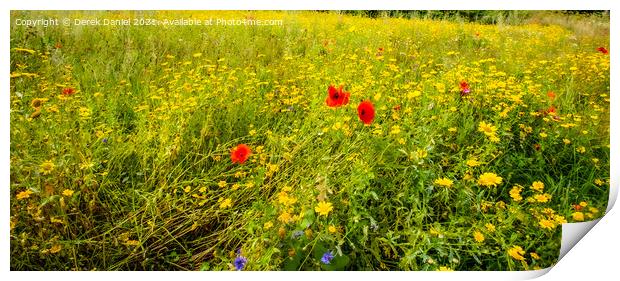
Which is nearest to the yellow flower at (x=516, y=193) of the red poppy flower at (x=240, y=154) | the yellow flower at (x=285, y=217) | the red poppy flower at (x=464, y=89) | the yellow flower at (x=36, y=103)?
the red poppy flower at (x=464, y=89)

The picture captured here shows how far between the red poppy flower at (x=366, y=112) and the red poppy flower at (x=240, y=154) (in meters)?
0.42

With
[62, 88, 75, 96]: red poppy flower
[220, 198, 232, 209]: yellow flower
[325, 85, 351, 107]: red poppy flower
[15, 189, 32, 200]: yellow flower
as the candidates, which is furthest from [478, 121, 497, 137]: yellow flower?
[15, 189, 32, 200]: yellow flower

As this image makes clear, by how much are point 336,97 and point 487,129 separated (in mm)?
563

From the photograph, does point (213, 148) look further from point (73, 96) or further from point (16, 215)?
point (16, 215)

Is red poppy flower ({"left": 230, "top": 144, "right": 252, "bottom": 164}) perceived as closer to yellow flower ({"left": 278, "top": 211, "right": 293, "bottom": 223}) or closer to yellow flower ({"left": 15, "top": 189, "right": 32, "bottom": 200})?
yellow flower ({"left": 278, "top": 211, "right": 293, "bottom": 223})

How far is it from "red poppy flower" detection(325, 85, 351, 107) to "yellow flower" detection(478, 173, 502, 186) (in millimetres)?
550

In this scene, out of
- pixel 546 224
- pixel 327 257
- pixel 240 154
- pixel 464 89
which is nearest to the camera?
pixel 327 257

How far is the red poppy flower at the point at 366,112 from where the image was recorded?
6.69ft

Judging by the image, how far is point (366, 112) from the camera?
6.70 ft

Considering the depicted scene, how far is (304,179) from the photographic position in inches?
78.7

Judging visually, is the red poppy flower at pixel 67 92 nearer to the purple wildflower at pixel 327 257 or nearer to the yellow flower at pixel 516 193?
the purple wildflower at pixel 327 257

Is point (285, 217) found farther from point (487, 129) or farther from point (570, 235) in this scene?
point (570, 235)

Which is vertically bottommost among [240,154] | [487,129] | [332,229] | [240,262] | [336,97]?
[240,262]

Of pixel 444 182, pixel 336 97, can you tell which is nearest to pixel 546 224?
pixel 444 182
